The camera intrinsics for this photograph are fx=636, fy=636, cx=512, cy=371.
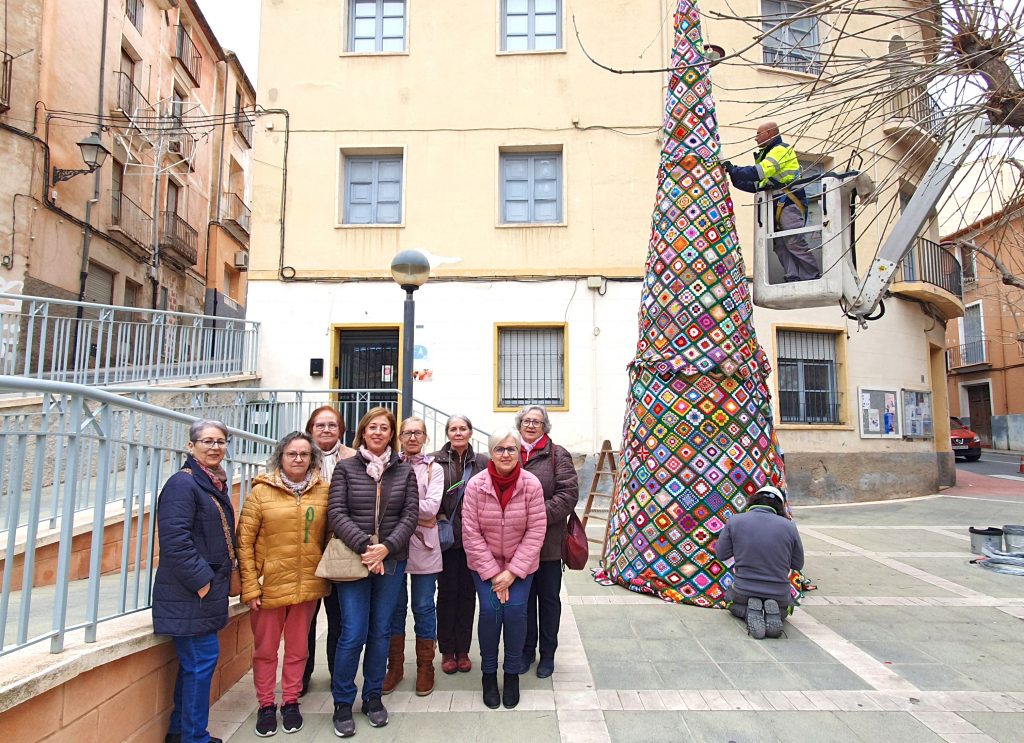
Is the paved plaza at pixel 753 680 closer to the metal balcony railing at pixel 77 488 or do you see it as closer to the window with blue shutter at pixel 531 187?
the metal balcony railing at pixel 77 488

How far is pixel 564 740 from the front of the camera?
125 inches

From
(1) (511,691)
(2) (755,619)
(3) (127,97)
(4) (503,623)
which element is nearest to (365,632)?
(4) (503,623)

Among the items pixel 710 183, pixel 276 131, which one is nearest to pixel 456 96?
pixel 276 131

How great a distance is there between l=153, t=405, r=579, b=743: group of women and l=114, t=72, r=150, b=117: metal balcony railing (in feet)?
50.8

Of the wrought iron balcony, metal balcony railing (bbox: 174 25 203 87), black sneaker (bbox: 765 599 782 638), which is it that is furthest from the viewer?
the wrought iron balcony

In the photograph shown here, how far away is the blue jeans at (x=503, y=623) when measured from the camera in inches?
142

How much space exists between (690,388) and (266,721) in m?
3.87

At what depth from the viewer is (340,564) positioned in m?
3.35

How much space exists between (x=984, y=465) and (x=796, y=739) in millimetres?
23677

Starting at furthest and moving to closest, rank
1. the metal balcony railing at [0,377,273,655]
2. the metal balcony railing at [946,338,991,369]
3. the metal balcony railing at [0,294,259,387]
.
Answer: the metal balcony railing at [946,338,991,369] < the metal balcony railing at [0,294,259,387] < the metal balcony railing at [0,377,273,655]

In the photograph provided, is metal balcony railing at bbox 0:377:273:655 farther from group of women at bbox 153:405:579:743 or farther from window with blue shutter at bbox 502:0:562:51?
window with blue shutter at bbox 502:0:562:51

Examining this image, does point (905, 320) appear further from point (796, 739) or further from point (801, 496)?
point (796, 739)

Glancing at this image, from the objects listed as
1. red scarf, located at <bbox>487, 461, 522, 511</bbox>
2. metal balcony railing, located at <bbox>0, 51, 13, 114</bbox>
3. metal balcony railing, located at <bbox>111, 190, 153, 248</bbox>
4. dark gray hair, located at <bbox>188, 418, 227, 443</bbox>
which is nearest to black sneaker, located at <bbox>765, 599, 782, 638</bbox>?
red scarf, located at <bbox>487, 461, 522, 511</bbox>

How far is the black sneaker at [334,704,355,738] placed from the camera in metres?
3.22
